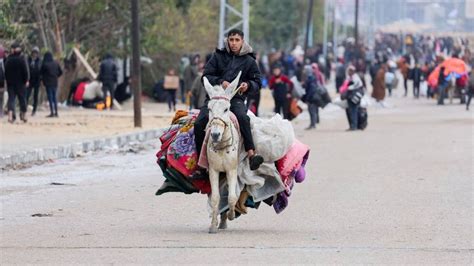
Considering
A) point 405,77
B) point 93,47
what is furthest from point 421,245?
point 405,77

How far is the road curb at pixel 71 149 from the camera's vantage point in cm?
1996

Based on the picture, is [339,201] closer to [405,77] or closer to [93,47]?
[93,47]

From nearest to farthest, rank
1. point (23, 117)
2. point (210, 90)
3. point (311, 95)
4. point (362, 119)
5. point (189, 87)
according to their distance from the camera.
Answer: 1. point (210, 90)
2. point (23, 117)
3. point (362, 119)
4. point (311, 95)
5. point (189, 87)

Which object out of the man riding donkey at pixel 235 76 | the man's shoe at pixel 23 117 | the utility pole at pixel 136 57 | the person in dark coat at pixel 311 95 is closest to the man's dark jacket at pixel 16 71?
the man's shoe at pixel 23 117

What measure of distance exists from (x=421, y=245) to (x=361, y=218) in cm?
209

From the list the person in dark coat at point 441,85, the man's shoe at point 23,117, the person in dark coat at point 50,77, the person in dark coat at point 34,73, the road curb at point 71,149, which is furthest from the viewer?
the person in dark coat at point 441,85

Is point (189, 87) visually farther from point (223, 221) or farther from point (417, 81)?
point (223, 221)

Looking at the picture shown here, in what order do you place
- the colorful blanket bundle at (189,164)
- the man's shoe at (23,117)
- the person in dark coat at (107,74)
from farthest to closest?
the person in dark coat at (107,74) < the man's shoe at (23,117) < the colorful blanket bundle at (189,164)

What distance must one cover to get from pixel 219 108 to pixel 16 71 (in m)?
16.5

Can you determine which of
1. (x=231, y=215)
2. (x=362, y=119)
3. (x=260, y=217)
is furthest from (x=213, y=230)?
(x=362, y=119)

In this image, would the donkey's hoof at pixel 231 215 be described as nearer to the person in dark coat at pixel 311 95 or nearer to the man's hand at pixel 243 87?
the man's hand at pixel 243 87

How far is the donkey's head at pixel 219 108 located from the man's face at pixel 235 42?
496 millimetres

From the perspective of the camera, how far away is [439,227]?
12328 millimetres

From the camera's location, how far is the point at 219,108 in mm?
11406
